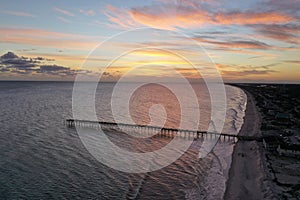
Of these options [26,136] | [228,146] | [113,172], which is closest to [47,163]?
[113,172]

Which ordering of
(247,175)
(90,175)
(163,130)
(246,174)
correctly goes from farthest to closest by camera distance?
(163,130) < (90,175) < (246,174) < (247,175)

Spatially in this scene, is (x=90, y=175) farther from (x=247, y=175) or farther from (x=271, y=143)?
(x=271, y=143)

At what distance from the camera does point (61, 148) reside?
3456 centimetres

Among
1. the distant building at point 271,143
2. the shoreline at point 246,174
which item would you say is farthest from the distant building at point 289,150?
the shoreline at point 246,174

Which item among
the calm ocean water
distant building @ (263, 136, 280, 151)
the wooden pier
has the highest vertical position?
distant building @ (263, 136, 280, 151)

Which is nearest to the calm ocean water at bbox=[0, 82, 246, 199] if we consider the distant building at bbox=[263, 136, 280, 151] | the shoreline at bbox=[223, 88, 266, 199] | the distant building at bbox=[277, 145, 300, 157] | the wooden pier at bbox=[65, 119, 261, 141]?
the shoreline at bbox=[223, 88, 266, 199]

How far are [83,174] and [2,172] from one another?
25.9 ft

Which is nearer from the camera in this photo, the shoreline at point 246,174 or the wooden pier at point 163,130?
the shoreline at point 246,174

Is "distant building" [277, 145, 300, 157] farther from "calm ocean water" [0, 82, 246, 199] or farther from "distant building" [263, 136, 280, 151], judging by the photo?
"calm ocean water" [0, 82, 246, 199]

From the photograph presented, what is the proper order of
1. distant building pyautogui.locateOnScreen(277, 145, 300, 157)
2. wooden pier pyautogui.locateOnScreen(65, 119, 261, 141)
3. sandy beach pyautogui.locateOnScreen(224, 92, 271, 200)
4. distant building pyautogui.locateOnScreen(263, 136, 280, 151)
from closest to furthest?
sandy beach pyautogui.locateOnScreen(224, 92, 271, 200), distant building pyautogui.locateOnScreen(277, 145, 300, 157), distant building pyautogui.locateOnScreen(263, 136, 280, 151), wooden pier pyautogui.locateOnScreen(65, 119, 261, 141)


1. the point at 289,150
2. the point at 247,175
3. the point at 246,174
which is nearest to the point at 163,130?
the point at 289,150

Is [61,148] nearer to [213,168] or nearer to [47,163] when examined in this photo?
[47,163]

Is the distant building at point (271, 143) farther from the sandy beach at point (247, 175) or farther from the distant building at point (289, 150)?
the distant building at point (289, 150)

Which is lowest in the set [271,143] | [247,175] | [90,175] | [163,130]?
[90,175]
